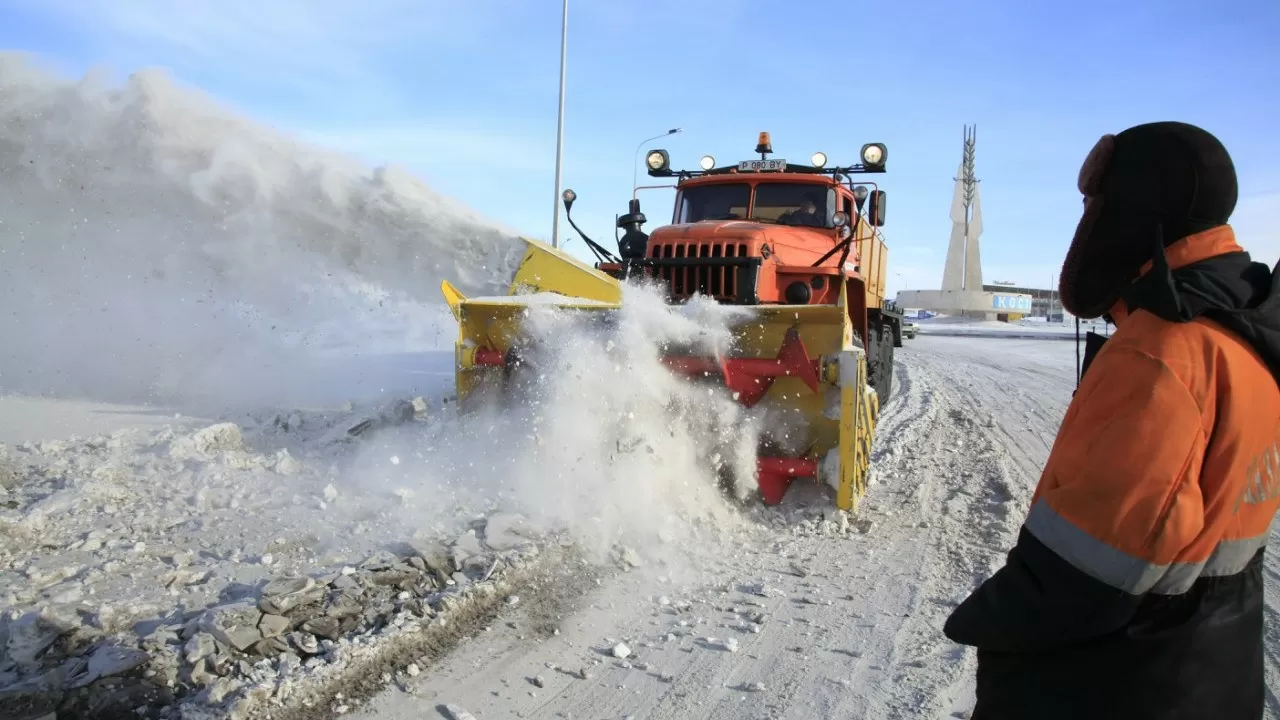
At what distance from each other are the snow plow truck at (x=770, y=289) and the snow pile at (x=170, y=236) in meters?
2.93

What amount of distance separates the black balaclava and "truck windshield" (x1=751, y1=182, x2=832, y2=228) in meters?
6.31

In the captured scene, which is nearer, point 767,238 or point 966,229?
point 767,238

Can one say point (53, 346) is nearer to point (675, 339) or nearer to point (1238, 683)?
point (675, 339)

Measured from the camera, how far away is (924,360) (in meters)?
19.9

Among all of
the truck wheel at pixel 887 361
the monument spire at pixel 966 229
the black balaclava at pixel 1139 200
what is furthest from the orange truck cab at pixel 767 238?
the monument spire at pixel 966 229

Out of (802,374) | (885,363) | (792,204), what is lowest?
(885,363)

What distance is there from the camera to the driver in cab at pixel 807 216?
769 cm

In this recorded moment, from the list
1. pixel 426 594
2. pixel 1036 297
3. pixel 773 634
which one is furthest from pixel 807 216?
pixel 1036 297

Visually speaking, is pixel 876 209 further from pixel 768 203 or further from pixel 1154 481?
pixel 1154 481

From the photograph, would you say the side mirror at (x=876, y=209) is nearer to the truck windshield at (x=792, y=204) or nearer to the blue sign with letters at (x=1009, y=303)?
the truck windshield at (x=792, y=204)

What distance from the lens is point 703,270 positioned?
6.73m

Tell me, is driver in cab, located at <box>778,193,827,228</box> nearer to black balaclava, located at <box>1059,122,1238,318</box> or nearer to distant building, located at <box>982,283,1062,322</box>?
black balaclava, located at <box>1059,122,1238,318</box>

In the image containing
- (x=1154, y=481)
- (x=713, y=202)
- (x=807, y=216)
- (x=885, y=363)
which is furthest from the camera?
(x=885, y=363)

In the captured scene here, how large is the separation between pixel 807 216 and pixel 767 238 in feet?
3.78
